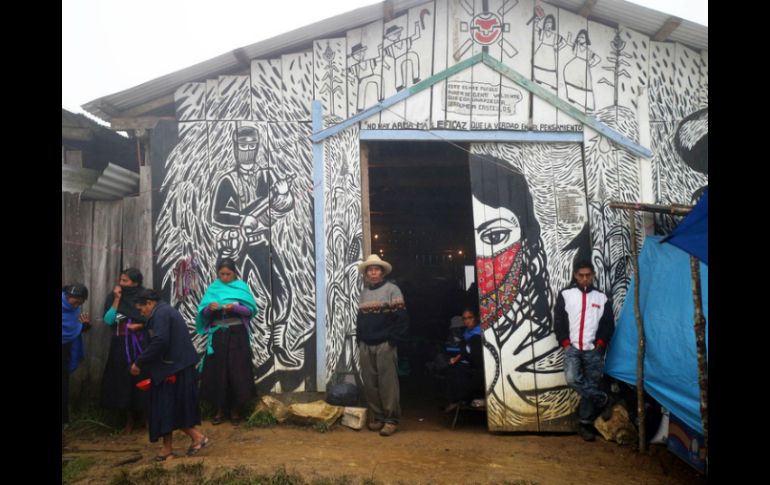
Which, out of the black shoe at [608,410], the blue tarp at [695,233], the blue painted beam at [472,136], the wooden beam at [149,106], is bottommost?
the black shoe at [608,410]

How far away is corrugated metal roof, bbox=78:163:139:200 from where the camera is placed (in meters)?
5.68

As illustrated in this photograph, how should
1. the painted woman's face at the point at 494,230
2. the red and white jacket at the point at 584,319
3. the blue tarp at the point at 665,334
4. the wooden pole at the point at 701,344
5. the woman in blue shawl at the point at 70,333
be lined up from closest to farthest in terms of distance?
the wooden pole at the point at 701,344, the blue tarp at the point at 665,334, the woman in blue shawl at the point at 70,333, the red and white jacket at the point at 584,319, the painted woman's face at the point at 494,230

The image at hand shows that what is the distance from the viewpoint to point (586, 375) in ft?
17.6

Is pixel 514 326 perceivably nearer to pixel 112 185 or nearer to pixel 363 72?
pixel 363 72

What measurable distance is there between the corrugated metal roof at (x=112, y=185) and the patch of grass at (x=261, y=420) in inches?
119

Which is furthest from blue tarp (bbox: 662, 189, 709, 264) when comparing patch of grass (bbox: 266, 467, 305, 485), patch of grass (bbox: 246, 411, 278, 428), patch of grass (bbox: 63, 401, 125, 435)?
patch of grass (bbox: 63, 401, 125, 435)

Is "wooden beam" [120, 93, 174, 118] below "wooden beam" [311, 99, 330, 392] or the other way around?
the other way around

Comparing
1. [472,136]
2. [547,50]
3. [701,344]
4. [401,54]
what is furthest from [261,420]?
[547,50]

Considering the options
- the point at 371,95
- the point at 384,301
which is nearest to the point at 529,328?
the point at 384,301

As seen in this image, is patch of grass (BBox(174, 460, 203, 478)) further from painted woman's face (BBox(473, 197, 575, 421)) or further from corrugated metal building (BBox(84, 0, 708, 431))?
painted woman's face (BBox(473, 197, 575, 421))

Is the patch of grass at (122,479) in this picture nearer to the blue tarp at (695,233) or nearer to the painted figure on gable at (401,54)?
the blue tarp at (695,233)

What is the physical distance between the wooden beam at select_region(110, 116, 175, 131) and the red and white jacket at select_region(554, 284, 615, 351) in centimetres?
501

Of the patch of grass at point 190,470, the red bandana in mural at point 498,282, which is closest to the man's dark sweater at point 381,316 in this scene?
the red bandana in mural at point 498,282

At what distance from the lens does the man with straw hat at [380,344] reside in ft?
17.9
